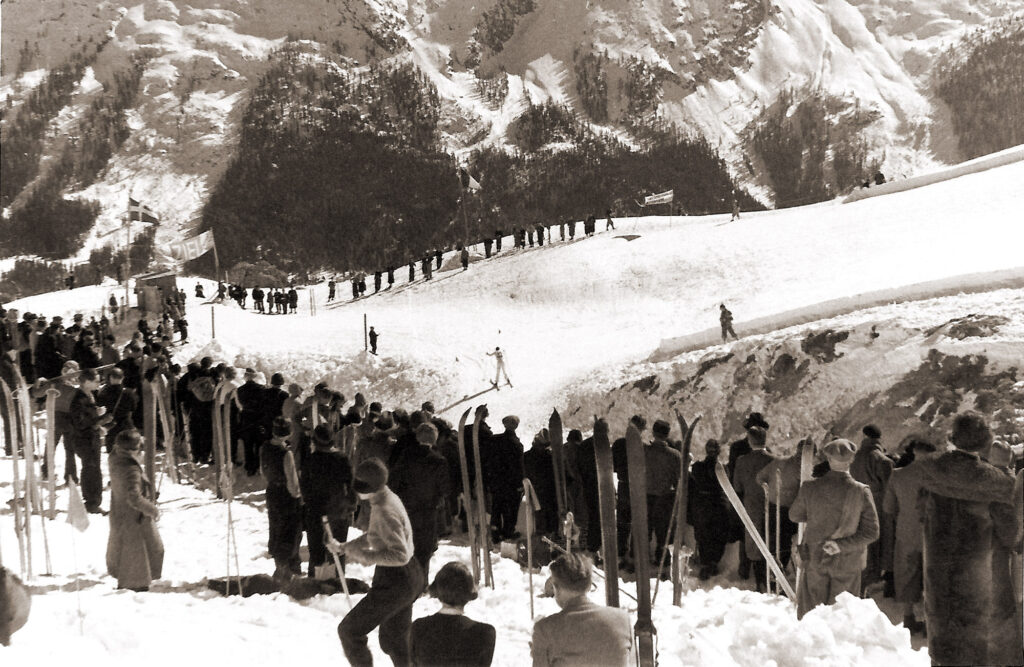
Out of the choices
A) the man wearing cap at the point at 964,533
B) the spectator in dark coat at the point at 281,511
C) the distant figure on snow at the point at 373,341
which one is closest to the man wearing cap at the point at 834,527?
the man wearing cap at the point at 964,533

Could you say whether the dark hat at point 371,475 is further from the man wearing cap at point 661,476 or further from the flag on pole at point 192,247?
the flag on pole at point 192,247

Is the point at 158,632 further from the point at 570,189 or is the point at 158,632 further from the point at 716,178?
the point at 716,178

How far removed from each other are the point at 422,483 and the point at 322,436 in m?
0.81

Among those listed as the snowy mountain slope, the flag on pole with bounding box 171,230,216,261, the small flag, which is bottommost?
the small flag

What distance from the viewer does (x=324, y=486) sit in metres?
6.77

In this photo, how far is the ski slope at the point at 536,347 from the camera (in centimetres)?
505

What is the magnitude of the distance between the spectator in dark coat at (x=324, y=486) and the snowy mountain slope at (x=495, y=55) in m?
97.9

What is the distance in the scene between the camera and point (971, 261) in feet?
51.8

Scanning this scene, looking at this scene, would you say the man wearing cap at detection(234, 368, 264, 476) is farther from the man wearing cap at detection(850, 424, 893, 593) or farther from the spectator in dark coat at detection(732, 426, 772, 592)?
the man wearing cap at detection(850, 424, 893, 593)

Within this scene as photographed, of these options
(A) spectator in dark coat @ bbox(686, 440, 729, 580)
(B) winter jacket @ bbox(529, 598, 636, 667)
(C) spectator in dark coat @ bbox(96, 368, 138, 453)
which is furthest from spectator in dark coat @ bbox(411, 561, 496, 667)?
(C) spectator in dark coat @ bbox(96, 368, 138, 453)

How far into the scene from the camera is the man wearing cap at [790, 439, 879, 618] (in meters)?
5.41

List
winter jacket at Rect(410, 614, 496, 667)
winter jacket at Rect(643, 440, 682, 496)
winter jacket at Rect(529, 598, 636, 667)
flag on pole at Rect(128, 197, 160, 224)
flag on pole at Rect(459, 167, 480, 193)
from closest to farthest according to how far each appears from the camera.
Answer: winter jacket at Rect(529, 598, 636, 667)
winter jacket at Rect(410, 614, 496, 667)
winter jacket at Rect(643, 440, 682, 496)
flag on pole at Rect(128, 197, 160, 224)
flag on pole at Rect(459, 167, 480, 193)

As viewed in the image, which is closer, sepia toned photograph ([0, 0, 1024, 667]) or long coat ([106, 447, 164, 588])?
sepia toned photograph ([0, 0, 1024, 667])

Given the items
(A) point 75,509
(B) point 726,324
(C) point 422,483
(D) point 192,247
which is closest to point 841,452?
(C) point 422,483
